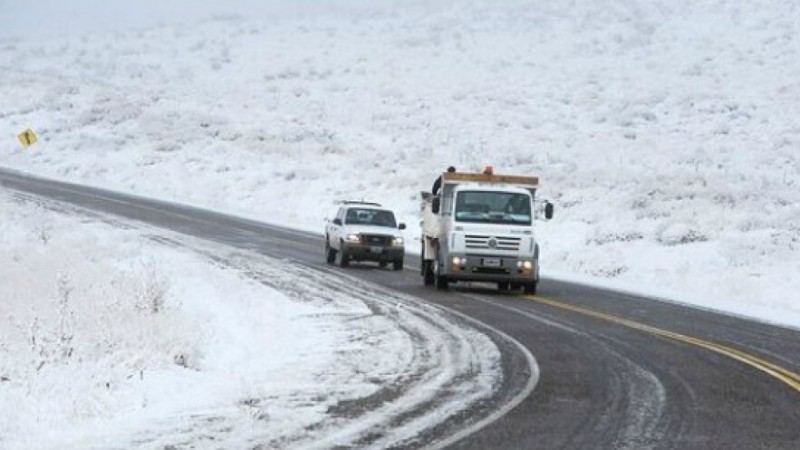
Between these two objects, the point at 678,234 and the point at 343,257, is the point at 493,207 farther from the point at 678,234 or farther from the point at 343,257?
the point at 678,234

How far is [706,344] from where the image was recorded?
14.9m

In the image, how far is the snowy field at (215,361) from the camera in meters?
8.34

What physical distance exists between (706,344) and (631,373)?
338cm

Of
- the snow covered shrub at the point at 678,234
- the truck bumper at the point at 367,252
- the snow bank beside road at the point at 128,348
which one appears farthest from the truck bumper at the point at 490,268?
the snow covered shrub at the point at 678,234

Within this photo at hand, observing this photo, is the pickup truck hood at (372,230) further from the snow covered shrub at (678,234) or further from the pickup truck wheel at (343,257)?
the snow covered shrub at (678,234)

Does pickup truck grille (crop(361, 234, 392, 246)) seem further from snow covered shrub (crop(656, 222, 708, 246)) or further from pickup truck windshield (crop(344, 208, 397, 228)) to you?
snow covered shrub (crop(656, 222, 708, 246))

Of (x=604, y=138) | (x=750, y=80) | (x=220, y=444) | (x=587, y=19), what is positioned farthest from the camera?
(x=587, y=19)

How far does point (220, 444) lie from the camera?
7812mm

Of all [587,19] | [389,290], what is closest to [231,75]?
[587,19]

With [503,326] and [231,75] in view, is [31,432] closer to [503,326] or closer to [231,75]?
[503,326]

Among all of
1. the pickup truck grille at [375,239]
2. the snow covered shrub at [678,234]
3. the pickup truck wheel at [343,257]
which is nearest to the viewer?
the pickup truck wheel at [343,257]

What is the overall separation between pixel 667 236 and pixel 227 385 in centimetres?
2205

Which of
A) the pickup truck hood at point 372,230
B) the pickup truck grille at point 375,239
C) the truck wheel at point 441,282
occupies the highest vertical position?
the pickup truck hood at point 372,230

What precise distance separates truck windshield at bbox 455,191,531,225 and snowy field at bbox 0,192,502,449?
8.85ft
